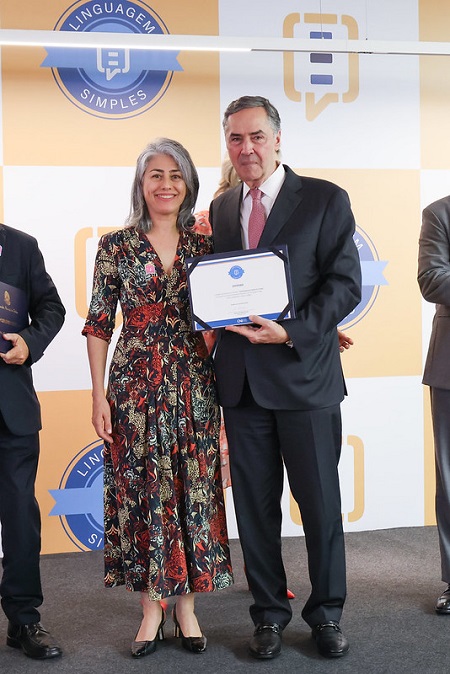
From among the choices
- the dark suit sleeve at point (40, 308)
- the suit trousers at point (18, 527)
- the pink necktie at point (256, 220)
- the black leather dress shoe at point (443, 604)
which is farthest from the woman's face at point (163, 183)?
the black leather dress shoe at point (443, 604)

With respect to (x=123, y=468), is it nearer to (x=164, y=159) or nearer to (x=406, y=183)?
(x=164, y=159)

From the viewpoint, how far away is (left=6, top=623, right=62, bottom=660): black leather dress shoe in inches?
105

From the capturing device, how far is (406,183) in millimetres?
4418

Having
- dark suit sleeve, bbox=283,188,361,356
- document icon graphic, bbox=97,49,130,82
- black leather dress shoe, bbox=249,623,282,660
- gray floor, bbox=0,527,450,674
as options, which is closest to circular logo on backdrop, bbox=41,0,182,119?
document icon graphic, bbox=97,49,130,82

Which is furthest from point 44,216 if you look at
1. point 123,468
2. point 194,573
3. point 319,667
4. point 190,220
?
point 319,667

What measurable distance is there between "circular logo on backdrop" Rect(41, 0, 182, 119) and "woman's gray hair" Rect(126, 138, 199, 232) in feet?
5.21

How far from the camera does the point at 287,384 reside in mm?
2582

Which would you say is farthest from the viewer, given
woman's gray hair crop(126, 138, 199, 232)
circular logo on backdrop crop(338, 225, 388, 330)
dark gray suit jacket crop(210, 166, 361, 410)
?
circular logo on backdrop crop(338, 225, 388, 330)

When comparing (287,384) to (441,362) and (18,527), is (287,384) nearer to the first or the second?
(441,362)

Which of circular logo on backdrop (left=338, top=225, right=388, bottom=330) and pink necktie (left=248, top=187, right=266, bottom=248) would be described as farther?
circular logo on backdrop (left=338, top=225, right=388, bottom=330)

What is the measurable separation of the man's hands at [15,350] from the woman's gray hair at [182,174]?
1.80 ft

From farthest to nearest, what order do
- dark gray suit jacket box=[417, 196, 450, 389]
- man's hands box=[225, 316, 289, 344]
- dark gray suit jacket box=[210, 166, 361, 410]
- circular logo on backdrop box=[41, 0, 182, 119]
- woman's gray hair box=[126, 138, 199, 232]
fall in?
circular logo on backdrop box=[41, 0, 182, 119], dark gray suit jacket box=[417, 196, 450, 389], woman's gray hair box=[126, 138, 199, 232], dark gray suit jacket box=[210, 166, 361, 410], man's hands box=[225, 316, 289, 344]

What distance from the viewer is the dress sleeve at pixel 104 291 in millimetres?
2719

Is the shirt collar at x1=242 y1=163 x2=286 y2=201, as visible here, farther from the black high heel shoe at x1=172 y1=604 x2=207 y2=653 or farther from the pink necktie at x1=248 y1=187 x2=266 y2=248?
the black high heel shoe at x1=172 y1=604 x2=207 y2=653
